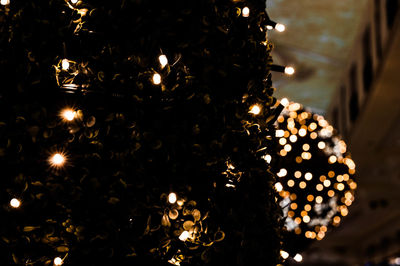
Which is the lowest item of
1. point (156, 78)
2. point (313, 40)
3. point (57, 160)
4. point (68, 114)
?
point (57, 160)

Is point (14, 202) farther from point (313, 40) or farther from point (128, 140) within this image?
point (313, 40)

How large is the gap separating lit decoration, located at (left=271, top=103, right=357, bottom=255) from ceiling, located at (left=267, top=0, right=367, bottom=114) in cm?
267

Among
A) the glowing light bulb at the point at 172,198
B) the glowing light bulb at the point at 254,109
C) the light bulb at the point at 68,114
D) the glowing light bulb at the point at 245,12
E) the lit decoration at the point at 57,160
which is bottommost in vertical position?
the glowing light bulb at the point at 172,198

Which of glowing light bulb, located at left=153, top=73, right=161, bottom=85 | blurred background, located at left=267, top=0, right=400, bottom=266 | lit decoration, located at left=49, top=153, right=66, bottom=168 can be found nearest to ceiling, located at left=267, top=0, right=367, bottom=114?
blurred background, located at left=267, top=0, right=400, bottom=266

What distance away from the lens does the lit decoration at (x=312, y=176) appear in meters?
3.62

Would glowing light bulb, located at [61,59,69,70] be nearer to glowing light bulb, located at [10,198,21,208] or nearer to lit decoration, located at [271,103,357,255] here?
glowing light bulb, located at [10,198,21,208]

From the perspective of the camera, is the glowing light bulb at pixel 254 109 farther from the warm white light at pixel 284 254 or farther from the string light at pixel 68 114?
the string light at pixel 68 114

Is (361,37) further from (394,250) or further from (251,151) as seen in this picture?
(394,250)

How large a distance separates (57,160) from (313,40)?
580 cm

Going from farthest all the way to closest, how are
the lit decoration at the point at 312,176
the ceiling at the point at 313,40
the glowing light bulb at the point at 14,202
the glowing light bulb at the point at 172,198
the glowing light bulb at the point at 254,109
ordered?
1. the ceiling at the point at 313,40
2. the lit decoration at the point at 312,176
3. the glowing light bulb at the point at 254,109
4. the glowing light bulb at the point at 172,198
5. the glowing light bulb at the point at 14,202

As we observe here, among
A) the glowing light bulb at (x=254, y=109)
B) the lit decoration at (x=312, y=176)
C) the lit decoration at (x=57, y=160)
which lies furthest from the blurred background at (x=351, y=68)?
the lit decoration at (x=57, y=160)

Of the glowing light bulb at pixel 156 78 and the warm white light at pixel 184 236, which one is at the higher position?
the glowing light bulb at pixel 156 78

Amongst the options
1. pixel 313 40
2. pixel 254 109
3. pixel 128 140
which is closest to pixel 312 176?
pixel 254 109

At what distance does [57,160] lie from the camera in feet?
5.49
